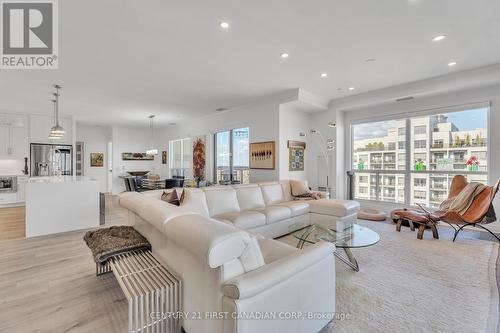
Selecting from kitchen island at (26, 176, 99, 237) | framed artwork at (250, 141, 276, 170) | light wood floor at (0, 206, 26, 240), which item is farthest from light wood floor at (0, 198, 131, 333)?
framed artwork at (250, 141, 276, 170)

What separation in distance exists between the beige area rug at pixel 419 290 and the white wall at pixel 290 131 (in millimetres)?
2682

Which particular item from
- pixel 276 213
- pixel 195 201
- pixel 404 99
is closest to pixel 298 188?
pixel 276 213

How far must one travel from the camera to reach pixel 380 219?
5043 millimetres

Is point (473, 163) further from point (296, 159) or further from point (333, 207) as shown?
point (296, 159)

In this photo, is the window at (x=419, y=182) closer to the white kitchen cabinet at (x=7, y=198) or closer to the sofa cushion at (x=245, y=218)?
the sofa cushion at (x=245, y=218)

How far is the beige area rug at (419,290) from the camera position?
6.13ft

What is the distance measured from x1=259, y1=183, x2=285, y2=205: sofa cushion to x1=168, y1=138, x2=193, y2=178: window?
455 cm

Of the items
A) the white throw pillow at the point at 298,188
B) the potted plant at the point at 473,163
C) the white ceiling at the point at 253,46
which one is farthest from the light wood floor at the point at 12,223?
the potted plant at the point at 473,163

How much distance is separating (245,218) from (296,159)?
2.96 meters

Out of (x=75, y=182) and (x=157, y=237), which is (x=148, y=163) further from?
(x=157, y=237)

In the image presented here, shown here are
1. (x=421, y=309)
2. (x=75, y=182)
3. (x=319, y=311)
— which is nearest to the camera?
(x=319, y=311)

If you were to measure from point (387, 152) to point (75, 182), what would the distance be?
6972 millimetres

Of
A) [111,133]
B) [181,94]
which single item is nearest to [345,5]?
[181,94]

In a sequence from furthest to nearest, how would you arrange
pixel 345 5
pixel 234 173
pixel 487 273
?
pixel 234 173 < pixel 487 273 < pixel 345 5
